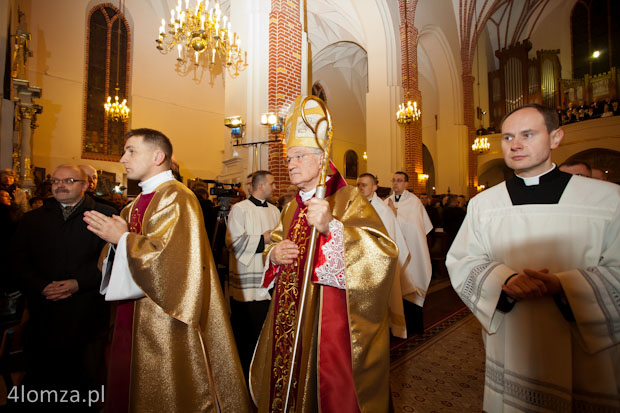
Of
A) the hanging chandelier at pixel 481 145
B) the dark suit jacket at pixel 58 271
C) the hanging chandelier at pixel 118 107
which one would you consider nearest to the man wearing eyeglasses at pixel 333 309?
the dark suit jacket at pixel 58 271

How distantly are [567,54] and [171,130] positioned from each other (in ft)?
67.0

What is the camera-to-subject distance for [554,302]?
1.47 metres

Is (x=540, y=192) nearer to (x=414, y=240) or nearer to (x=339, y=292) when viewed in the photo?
(x=339, y=292)

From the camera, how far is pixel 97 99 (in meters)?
11.7

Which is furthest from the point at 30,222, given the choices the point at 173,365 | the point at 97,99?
the point at 97,99

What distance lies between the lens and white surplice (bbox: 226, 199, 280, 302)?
3.69 meters

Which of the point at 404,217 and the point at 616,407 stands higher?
the point at 404,217

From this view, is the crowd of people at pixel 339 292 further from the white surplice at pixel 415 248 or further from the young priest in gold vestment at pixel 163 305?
the white surplice at pixel 415 248

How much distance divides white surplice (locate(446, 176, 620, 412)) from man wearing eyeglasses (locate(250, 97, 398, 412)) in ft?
1.57

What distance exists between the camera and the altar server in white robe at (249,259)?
12.1 feet

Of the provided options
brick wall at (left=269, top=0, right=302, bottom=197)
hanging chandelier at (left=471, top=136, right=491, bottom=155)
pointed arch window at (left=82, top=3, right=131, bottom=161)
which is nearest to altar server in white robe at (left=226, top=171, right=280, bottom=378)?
brick wall at (left=269, top=0, right=302, bottom=197)

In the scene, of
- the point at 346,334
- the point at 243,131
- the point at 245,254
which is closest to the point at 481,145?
the point at 243,131

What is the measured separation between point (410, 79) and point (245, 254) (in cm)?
1030

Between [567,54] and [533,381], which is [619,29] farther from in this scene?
[533,381]
